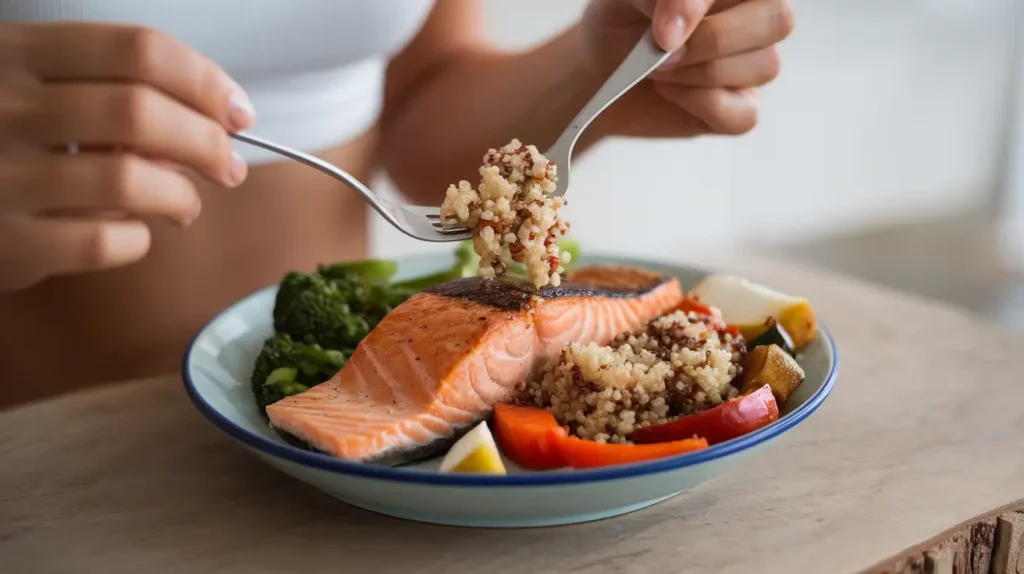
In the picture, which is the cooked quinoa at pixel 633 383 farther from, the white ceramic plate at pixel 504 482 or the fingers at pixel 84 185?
the fingers at pixel 84 185

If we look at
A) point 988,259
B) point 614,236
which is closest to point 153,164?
point 614,236

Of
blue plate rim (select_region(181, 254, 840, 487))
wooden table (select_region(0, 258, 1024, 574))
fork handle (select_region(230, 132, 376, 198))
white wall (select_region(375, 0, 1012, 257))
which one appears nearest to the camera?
blue plate rim (select_region(181, 254, 840, 487))

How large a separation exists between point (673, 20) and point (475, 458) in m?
0.70

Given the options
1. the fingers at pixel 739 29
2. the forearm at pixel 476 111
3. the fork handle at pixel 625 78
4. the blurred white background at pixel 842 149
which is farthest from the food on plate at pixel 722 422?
the blurred white background at pixel 842 149

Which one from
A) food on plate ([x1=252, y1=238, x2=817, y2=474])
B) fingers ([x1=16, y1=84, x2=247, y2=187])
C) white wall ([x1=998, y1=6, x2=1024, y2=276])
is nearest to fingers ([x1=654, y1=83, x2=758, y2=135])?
food on plate ([x1=252, y1=238, x2=817, y2=474])

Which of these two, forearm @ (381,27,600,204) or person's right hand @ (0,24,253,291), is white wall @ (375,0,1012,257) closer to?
forearm @ (381,27,600,204)

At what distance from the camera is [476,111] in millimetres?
2086

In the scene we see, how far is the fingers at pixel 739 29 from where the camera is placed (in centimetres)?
145

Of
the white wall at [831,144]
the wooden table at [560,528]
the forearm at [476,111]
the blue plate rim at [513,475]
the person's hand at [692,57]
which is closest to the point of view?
the blue plate rim at [513,475]

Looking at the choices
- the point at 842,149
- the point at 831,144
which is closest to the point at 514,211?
the point at 831,144

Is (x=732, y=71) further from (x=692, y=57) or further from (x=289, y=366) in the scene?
(x=289, y=366)

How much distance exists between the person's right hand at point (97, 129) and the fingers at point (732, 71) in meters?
0.70

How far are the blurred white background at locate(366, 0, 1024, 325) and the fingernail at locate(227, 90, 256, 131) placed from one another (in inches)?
92.4

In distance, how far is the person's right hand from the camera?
1.22 meters
